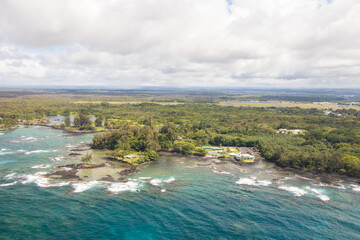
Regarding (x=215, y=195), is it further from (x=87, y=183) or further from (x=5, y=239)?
(x=5, y=239)

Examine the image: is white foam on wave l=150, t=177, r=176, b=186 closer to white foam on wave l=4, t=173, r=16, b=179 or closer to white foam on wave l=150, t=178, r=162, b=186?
white foam on wave l=150, t=178, r=162, b=186

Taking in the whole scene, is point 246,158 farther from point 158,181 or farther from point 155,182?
point 155,182

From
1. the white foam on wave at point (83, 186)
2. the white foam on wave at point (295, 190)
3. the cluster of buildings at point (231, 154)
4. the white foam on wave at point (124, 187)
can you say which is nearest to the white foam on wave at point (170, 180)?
the white foam on wave at point (124, 187)

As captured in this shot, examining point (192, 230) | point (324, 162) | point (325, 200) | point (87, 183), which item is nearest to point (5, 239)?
point (87, 183)

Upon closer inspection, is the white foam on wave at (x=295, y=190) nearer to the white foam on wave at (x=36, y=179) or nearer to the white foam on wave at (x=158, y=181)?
the white foam on wave at (x=158, y=181)

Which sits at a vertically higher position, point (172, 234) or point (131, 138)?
point (131, 138)

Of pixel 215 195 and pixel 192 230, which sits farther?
pixel 215 195
